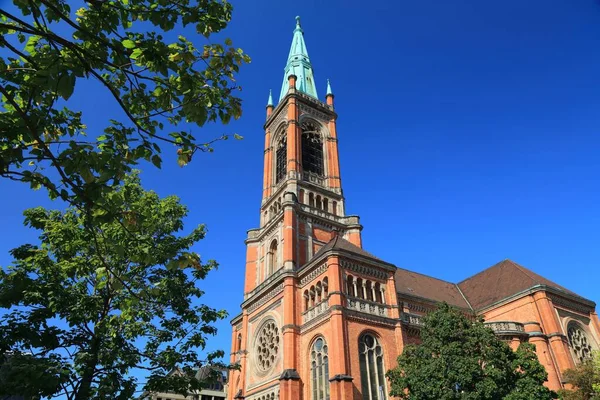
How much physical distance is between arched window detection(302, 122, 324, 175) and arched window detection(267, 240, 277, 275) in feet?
28.0

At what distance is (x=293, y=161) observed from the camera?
1474 inches

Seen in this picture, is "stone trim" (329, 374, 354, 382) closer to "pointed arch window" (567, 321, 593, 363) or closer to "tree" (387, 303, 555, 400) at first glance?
"tree" (387, 303, 555, 400)

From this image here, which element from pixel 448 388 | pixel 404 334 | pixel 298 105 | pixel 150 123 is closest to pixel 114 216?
pixel 150 123

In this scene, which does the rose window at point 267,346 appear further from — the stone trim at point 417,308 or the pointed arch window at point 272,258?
the stone trim at point 417,308

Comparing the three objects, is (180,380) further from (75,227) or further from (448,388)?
(448,388)

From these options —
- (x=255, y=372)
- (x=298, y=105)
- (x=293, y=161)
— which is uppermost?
(x=298, y=105)

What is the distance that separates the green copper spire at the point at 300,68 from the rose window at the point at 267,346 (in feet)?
83.2

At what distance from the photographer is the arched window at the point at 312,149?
4009cm

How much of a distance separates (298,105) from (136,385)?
34376 millimetres

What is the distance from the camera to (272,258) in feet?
113

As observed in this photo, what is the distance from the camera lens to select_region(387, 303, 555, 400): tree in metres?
17.8

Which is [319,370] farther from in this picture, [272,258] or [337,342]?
[272,258]

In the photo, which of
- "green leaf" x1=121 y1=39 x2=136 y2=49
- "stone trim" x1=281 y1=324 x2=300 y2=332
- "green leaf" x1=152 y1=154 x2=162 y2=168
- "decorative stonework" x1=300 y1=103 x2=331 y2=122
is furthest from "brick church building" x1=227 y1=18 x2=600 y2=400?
"green leaf" x1=121 y1=39 x2=136 y2=49

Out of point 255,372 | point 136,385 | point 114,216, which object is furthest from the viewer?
point 255,372
